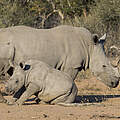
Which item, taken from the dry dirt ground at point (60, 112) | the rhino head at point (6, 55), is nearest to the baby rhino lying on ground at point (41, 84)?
the dry dirt ground at point (60, 112)

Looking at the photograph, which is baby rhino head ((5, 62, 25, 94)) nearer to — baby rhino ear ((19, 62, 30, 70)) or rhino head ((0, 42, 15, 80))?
baby rhino ear ((19, 62, 30, 70))

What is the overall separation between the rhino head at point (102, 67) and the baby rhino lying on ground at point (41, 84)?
181cm

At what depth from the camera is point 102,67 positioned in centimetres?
1190

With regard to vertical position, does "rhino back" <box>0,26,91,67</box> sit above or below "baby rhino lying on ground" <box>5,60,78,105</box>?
above

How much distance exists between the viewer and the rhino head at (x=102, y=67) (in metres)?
11.8

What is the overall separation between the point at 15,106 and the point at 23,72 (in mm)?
796

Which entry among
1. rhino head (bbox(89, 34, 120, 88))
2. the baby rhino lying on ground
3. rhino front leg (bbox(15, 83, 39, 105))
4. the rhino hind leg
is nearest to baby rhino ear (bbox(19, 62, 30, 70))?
the baby rhino lying on ground

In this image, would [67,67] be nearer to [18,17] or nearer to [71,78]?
[71,78]

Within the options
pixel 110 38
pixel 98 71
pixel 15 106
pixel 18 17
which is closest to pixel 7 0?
pixel 18 17

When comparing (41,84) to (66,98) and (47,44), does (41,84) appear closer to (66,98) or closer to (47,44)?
(66,98)

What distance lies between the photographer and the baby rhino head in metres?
9.91

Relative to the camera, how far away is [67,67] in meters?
10.9

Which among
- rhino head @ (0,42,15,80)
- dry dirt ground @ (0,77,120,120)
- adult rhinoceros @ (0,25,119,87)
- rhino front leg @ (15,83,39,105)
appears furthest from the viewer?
adult rhinoceros @ (0,25,119,87)

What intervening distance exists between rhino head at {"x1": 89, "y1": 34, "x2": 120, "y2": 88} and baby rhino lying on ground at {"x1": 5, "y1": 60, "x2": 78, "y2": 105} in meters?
1.81
